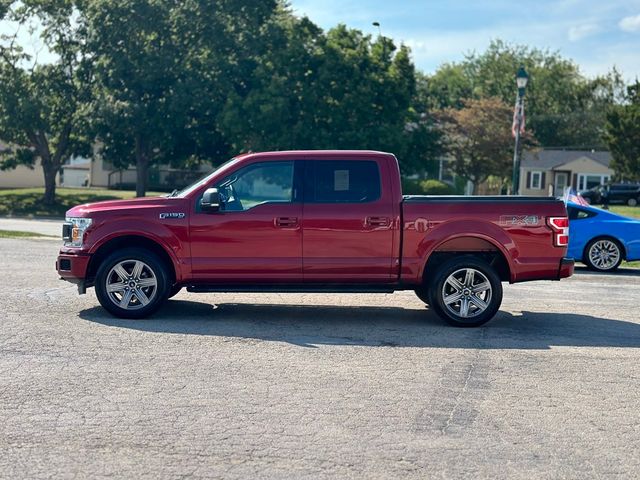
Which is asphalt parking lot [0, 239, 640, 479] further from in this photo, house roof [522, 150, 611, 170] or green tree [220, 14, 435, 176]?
house roof [522, 150, 611, 170]

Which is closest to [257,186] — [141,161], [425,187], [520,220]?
[520,220]

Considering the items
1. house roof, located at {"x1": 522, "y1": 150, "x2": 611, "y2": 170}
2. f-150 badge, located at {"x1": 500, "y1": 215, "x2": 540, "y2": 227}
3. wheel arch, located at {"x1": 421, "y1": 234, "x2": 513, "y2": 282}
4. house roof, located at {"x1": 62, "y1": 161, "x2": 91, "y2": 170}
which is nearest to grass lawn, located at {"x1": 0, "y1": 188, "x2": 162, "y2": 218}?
house roof, located at {"x1": 62, "y1": 161, "x2": 91, "y2": 170}

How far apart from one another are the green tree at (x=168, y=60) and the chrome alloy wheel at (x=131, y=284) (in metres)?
31.9

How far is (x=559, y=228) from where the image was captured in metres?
10.1

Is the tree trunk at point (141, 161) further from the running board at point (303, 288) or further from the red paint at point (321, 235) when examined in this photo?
→ the running board at point (303, 288)

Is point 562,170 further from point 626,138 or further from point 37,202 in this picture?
point 37,202

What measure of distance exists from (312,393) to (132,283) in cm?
388

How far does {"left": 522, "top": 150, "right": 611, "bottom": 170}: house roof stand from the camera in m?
74.2

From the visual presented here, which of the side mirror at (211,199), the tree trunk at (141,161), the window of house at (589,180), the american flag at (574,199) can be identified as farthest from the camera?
the window of house at (589,180)

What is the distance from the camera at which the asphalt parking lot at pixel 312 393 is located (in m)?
→ 5.38

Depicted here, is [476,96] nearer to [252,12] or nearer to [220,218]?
[252,12]

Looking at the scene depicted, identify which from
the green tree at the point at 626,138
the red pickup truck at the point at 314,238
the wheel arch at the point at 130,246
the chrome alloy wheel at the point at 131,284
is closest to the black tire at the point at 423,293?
the red pickup truck at the point at 314,238

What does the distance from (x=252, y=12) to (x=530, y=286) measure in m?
31.4

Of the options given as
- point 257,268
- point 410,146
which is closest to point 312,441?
point 257,268
